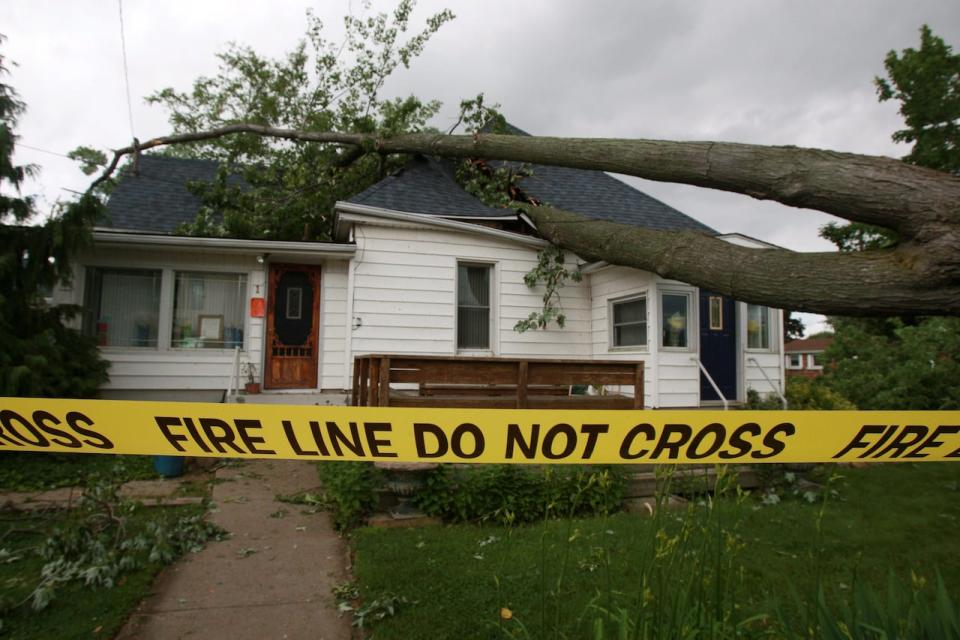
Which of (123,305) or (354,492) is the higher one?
(123,305)

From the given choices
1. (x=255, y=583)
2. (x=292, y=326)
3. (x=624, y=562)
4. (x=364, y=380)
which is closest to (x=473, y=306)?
Answer: (x=292, y=326)

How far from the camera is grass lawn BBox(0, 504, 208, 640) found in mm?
3346

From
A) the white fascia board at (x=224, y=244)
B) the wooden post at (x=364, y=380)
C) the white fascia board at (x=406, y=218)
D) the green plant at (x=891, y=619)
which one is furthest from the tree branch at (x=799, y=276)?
the white fascia board at (x=224, y=244)

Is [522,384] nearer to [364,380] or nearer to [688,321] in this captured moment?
[364,380]

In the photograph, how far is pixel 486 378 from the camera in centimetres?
632

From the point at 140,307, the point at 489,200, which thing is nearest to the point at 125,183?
the point at 140,307

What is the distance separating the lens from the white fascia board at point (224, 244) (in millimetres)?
9117

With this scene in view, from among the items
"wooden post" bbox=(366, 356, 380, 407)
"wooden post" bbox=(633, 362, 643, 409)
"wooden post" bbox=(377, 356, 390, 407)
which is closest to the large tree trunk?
"wooden post" bbox=(633, 362, 643, 409)

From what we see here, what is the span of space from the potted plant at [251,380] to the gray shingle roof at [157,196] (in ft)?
11.8

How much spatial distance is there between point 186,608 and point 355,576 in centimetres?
109

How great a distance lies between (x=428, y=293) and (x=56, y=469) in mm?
5651

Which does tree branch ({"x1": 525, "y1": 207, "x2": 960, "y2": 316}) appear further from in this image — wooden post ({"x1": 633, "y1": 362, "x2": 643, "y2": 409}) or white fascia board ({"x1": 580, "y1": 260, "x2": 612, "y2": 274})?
white fascia board ({"x1": 580, "y1": 260, "x2": 612, "y2": 274})

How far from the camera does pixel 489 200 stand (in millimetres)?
12078

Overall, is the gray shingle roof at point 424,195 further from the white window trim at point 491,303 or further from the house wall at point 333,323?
the house wall at point 333,323
